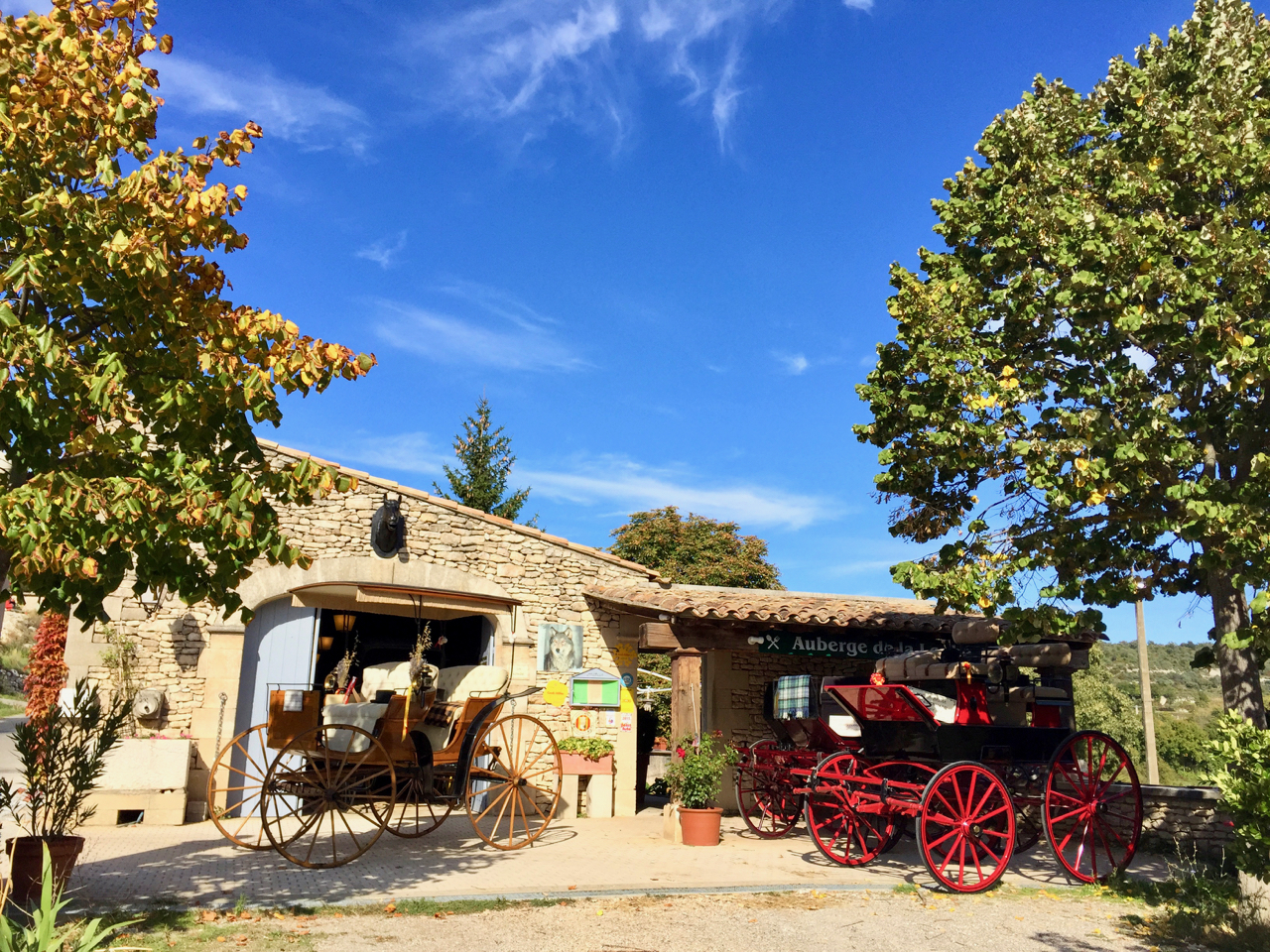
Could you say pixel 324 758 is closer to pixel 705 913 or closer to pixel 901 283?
pixel 705 913

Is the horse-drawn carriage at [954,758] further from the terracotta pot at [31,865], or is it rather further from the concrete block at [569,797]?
the terracotta pot at [31,865]

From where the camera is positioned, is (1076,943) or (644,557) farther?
(644,557)

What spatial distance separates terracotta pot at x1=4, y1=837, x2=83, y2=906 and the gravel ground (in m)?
1.69

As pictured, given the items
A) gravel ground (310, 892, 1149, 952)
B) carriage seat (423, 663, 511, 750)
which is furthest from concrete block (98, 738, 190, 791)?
gravel ground (310, 892, 1149, 952)

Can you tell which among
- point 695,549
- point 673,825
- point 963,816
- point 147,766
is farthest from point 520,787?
point 695,549

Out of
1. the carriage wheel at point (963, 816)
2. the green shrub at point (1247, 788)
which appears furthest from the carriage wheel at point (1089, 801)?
the green shrub at point (1247, 788)

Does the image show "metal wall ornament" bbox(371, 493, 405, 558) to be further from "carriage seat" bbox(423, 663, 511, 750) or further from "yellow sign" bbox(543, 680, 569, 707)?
"carriage seat" bbox(423, 663, 511, 750)

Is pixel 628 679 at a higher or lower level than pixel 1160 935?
higher

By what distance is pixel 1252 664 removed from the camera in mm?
7715

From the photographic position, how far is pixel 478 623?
1369 cm

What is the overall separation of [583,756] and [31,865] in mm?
7156

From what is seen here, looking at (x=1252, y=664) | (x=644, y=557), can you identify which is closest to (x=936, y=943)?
(x=1252, y=664)

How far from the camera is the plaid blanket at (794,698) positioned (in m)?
9.18

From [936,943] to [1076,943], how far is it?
3.21 feet
